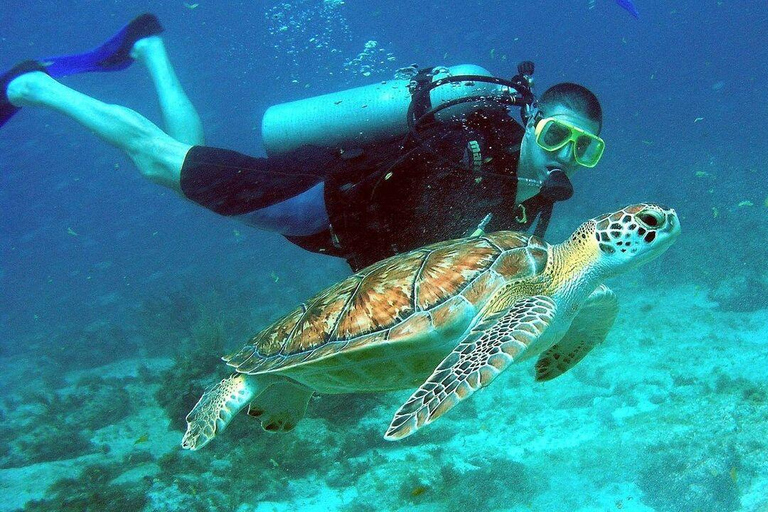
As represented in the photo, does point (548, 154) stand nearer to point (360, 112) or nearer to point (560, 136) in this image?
point (560, 136)

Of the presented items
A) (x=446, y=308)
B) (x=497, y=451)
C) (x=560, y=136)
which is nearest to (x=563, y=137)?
(x=560, y=136)

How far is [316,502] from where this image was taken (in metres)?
4.78

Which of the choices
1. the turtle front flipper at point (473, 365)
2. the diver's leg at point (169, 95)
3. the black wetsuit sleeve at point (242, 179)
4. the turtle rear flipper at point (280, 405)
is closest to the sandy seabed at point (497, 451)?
the turtle rear flipper at point (280, 405)

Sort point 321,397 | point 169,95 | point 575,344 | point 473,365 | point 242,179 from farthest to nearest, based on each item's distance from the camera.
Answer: point 321,397 → point 169,95 → point 242,179 → point 575,344 → point 473,365

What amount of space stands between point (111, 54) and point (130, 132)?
3359 mm

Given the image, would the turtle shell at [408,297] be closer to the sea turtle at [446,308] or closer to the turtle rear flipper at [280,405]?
the sea turtle at [446,308]

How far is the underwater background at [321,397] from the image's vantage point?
480 centimetres

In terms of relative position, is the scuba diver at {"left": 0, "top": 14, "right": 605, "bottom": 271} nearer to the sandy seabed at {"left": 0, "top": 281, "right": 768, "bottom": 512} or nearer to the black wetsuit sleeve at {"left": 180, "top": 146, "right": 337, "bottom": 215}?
the black wetsuit sleeve at {"left": 180, "top": 146, "right": 337, "bottom": 215}

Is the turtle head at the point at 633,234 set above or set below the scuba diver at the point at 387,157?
below

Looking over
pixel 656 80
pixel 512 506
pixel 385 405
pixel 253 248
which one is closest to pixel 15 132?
pixel 253 248

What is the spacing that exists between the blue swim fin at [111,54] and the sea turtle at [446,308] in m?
6.07

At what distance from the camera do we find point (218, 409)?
3512mm

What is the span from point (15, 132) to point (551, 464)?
42.4 metres

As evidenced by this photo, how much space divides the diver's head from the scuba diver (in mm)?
11
